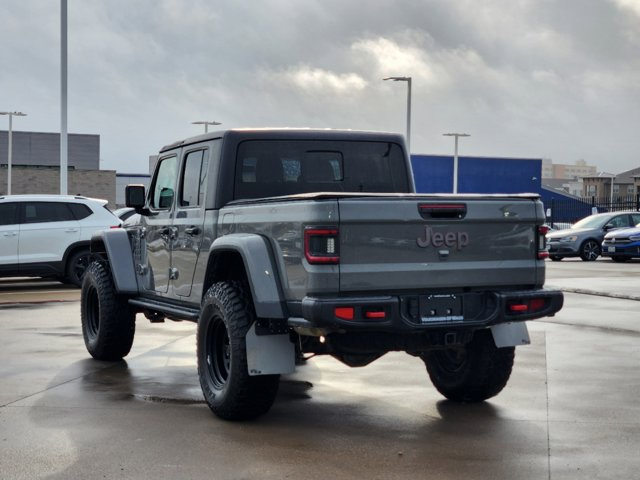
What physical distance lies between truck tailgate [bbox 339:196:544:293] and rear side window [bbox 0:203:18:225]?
13.1 metres

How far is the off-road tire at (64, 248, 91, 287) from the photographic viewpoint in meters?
18.8

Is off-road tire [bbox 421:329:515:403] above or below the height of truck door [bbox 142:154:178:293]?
below

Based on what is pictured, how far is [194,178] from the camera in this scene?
870 cm

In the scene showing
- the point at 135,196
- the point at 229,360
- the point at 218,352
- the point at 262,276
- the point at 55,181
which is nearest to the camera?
the point at 262,276

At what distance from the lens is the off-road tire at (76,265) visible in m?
18.8

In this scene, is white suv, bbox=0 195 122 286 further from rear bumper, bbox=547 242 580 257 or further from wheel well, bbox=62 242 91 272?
rear bumper, bbox=547 242 580 257

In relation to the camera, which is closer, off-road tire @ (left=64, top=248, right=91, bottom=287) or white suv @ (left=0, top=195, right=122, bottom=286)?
white suv @ (left=0, top=195, right=122, bottom=286)

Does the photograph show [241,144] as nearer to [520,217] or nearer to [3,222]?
[520,217]

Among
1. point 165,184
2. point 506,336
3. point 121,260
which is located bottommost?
point 506,336

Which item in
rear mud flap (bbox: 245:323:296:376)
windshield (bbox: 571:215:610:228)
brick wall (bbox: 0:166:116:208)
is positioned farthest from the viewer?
brick wall (bbox: 0:166:116:208)

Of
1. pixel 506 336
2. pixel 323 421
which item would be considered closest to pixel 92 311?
pixel 323 421

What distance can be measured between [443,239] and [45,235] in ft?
42.5

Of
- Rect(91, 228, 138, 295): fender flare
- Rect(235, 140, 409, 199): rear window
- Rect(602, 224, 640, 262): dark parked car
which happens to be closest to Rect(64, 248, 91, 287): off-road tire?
Rect(91, 228, 138, 295): fender flare

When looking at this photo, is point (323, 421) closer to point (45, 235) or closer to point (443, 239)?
point (443, 239)
